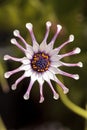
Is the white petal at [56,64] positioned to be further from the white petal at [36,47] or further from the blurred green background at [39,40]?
the blurred green background at [39,40]

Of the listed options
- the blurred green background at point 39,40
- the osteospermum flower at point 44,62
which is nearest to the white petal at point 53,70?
the osteospermum flower at point 44,62

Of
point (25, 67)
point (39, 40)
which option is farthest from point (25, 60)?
point (39, 40)

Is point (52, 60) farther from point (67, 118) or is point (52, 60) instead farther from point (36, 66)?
point (67, 118)

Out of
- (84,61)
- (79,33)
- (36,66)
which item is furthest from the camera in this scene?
(79,33)

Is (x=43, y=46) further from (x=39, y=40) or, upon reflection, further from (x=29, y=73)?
(x=39, y=40)

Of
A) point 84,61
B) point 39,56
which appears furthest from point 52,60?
point 84,61

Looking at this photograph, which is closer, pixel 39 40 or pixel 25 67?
pixel 25 67

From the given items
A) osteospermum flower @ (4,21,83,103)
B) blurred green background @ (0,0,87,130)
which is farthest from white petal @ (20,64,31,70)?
Result: blurred green background @ (0,0,87,130)
